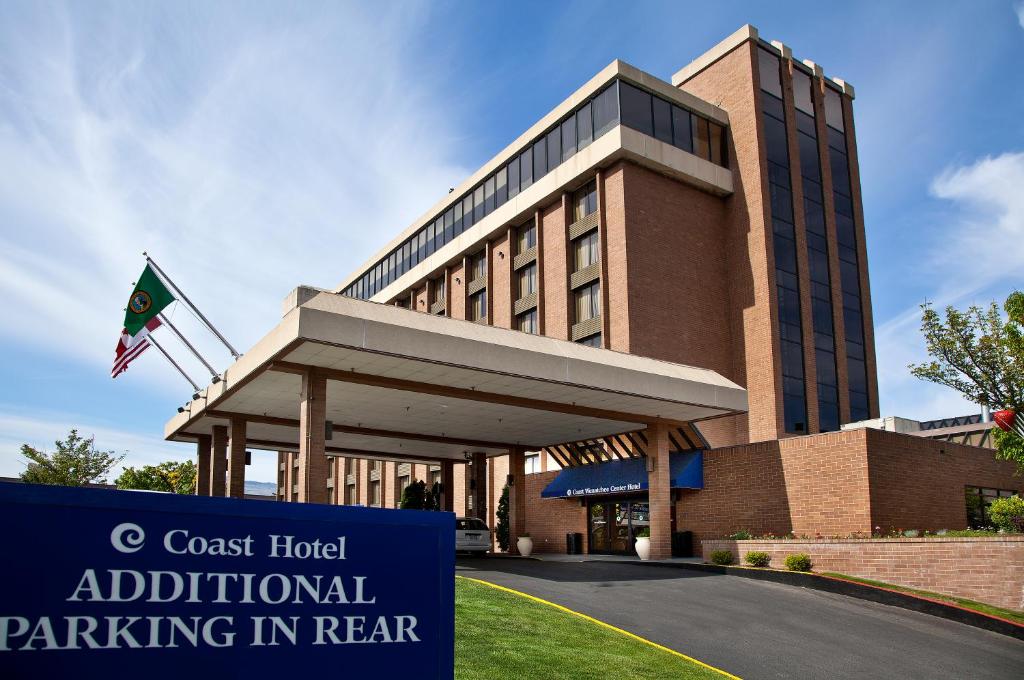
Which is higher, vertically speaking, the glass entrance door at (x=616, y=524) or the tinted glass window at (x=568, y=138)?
the tinted glass window at (x=568, y=138)

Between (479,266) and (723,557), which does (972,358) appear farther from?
(479,266)

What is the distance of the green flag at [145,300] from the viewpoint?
27859 millimetres

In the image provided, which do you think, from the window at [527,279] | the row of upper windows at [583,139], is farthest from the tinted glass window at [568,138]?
the window at [527,279]

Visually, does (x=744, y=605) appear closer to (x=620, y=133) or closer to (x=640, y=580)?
(x=640, y=580)

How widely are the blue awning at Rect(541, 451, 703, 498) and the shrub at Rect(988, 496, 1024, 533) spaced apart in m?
10.4

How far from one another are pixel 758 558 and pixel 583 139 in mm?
27388

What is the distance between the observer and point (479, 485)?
40500 millimetres

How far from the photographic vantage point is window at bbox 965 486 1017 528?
31.8m

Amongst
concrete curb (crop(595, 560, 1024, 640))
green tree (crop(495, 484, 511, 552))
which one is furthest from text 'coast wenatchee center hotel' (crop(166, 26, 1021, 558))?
concrete curb (crop(595, 560, 1024, 640))

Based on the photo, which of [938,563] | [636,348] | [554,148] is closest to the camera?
[938,563]

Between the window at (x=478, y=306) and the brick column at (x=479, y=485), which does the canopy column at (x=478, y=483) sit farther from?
the window at (x=478, y=306)

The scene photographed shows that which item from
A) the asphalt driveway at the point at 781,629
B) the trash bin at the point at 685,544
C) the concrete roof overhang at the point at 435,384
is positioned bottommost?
the asphalt driveway at the point at 781,629

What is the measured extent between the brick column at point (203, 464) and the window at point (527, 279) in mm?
21022

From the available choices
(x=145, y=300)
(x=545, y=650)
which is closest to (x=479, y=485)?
(x=145, y=300)
